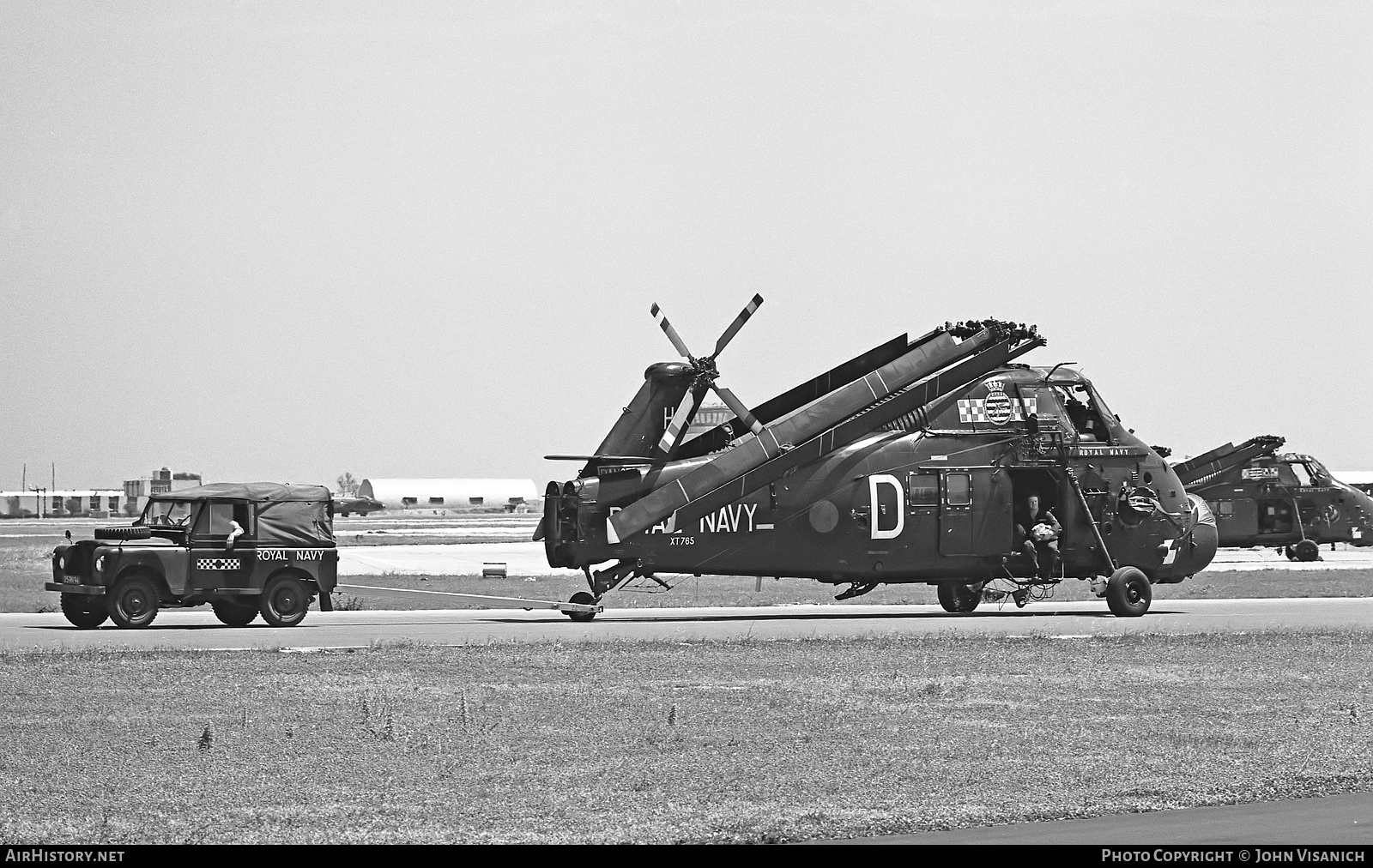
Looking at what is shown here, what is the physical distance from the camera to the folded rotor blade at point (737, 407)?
27.0m

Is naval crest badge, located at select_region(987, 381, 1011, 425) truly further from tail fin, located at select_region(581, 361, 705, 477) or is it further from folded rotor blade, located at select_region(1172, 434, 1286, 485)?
folded rotor blade, located at select_region(1172, 434, 1286, 485)

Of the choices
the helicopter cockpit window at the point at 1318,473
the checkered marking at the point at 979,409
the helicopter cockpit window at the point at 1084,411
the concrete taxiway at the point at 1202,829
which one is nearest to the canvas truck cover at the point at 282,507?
the checkered marking at the point at 979,409

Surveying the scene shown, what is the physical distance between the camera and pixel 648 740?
1341 centimetres

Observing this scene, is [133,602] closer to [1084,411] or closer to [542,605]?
[542,605]

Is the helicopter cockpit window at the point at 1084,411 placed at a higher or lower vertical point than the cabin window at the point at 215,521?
higher

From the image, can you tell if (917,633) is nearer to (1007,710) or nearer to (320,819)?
(1007,710)

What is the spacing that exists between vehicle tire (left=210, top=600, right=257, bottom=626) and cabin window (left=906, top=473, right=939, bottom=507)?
11387 mm

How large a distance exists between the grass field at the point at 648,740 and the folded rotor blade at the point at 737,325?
7414 millimetres

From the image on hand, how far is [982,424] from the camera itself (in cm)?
2834

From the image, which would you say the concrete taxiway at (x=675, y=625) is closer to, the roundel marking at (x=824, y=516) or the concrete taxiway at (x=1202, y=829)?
the roundel marking at (x=824, y=516)

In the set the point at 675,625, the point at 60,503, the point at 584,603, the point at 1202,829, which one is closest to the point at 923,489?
the point at 675,625

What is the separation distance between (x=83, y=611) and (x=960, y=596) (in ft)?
50.9

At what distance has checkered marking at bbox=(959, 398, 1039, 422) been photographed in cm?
2833
